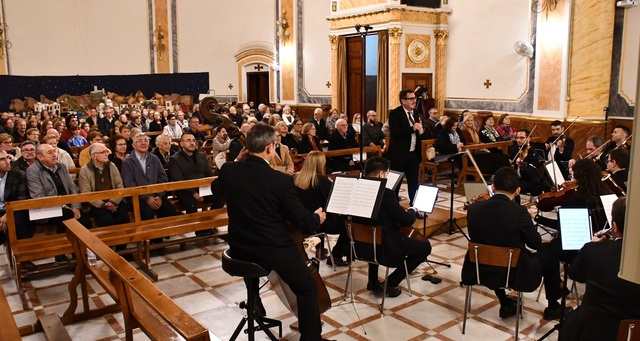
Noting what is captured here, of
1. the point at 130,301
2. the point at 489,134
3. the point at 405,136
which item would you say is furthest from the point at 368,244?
the point at 489,134

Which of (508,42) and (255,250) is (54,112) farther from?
(255,250)

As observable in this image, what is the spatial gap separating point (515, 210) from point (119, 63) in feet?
61.2

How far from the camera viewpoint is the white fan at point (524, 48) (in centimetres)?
1116

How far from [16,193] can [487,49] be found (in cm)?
980

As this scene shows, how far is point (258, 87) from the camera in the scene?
727 inches

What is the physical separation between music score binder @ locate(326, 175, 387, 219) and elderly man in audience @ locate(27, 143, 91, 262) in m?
2.77

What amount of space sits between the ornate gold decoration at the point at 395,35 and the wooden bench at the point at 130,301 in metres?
9.45

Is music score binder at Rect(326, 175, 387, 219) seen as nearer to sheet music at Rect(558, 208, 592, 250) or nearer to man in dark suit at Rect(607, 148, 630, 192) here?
sheet music at Rect(558, 208, 592, 250)

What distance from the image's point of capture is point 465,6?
12.6 metres

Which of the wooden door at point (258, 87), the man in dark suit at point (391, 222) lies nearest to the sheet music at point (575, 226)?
the man in dark suit at point (391, 222)

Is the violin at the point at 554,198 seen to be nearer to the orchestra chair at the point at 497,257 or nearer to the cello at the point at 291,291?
the orchestra chair at the point at 497,257

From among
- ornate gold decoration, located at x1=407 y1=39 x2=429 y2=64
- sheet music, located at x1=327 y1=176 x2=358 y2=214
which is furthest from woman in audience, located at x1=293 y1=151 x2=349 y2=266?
ornate gold decoration, located at x1=407 y1=39 x2=429 y2=64

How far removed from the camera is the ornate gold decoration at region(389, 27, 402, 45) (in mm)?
12554

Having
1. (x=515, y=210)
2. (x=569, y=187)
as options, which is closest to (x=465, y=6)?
(x=569, y=187)
